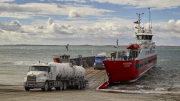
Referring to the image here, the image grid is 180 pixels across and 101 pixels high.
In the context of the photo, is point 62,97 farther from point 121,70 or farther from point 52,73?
point 121,70

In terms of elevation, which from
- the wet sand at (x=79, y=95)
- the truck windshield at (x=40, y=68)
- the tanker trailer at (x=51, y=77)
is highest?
the truck windshield at (x=40, y=68)

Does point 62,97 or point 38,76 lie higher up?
point 38,76

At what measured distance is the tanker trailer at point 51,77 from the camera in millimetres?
22266

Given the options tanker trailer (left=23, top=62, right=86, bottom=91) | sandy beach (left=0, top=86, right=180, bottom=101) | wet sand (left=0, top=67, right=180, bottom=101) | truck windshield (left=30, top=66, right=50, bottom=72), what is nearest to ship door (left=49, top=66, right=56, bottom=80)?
tanker trailer (left=23, top=62, right=86, bottom=91)

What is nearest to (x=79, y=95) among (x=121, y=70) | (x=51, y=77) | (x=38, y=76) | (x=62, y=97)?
(x=62, y=97)

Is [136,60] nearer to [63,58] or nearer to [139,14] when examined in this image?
[63,58]

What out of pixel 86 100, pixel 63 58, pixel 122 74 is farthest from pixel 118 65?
pixel 86 100

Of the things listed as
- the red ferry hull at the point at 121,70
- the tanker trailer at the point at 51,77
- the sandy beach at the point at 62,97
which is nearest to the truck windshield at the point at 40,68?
the tanker trailer at the point at 51,77

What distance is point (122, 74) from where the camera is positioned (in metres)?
33.9

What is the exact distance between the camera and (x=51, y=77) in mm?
23609

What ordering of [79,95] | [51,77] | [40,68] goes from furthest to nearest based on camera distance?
1. [51,77]
2. [40,68]
3. [79,95]

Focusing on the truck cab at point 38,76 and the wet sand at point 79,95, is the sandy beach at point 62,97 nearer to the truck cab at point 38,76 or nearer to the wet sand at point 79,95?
the wet sand at point 79,95

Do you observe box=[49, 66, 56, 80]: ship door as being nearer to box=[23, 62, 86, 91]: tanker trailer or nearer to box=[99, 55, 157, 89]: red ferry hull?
box=[23, 62, 86, 91]: tanker trailer

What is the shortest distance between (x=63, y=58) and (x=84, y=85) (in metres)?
8.19
